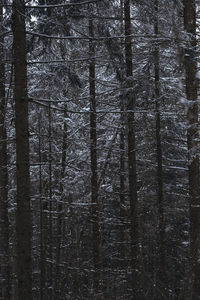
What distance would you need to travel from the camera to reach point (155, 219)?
47.8 feet

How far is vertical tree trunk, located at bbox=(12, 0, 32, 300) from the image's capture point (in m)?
6.73

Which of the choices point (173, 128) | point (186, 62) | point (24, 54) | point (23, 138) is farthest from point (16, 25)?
point (173, 128)

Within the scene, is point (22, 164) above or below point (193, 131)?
below

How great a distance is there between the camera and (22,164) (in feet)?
22.9

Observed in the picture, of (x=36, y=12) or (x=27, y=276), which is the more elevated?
(x=36, y=12)

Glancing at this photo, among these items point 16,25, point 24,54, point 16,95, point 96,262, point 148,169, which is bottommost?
point 96,262

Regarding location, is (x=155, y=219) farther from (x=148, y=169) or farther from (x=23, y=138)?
(x=23, y=138)

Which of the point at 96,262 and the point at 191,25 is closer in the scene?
the point at 191,25

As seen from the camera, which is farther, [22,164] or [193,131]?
[193,131]

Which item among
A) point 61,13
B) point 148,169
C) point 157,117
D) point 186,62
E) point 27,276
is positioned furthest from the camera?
point 148,169

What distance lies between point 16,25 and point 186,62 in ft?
14.2

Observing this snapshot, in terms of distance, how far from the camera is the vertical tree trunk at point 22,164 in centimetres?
673

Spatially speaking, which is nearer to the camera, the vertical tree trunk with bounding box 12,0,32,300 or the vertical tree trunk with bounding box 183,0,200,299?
the vertical tree trunk with bounding box 12,0,32,300

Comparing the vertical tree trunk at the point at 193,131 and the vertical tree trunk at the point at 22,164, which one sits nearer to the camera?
the vertical tree trunk at the point at 22,164
